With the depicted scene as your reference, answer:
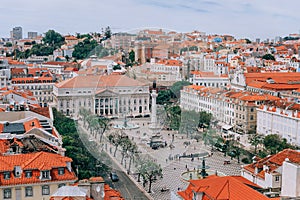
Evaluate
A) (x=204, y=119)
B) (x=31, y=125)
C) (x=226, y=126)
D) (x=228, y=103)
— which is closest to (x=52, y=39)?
(x=228, y=103)

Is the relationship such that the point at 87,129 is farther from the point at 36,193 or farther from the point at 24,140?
the point at 36,193

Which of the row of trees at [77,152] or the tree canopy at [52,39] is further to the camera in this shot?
the tree canopy at [52,39]

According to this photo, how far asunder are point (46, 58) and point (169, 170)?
62158 millimetres

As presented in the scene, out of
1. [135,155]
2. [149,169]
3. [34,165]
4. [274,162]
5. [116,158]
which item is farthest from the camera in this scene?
[116,158]

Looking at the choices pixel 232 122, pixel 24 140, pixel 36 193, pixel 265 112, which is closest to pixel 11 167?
pixel 36 193

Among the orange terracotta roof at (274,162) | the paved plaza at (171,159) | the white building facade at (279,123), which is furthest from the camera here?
the white building facade at (279,123)

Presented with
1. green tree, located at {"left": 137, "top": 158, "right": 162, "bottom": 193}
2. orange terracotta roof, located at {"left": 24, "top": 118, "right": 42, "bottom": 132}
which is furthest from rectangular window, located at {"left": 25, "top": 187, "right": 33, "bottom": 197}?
green tree, located at {"left": 137, "top": 158, "right": 162, "bottom": 193}

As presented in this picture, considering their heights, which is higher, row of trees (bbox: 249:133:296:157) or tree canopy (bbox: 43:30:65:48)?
tree canopy (bbox: 43:30:65:48)

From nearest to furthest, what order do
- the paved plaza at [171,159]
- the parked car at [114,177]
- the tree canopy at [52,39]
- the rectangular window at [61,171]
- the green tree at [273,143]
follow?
the rectangular window at [61,171]
the paved plaza at [171,159]
the parked car at [114,177]
the green tree at [273,143]
the tree canopy at [52,39]

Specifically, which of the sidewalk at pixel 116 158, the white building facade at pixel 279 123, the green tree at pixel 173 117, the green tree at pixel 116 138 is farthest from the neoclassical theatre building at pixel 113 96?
the white building facade at pixel 279 123

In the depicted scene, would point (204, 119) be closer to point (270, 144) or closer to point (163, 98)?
point (270, 144)

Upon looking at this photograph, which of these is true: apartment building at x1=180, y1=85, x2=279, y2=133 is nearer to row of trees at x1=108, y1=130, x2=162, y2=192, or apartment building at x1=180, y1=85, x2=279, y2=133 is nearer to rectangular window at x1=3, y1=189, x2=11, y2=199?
row of trees at x1=108, y1=130, x2=162, y2=192

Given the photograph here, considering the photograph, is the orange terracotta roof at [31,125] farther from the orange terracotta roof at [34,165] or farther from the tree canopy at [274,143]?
the tree canopy at [274,143]

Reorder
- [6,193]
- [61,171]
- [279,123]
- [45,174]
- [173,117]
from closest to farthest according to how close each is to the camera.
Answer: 1. [6,193]
2. [45,174]
3. [61,171]
4. [173,117]
5. [279,123]
